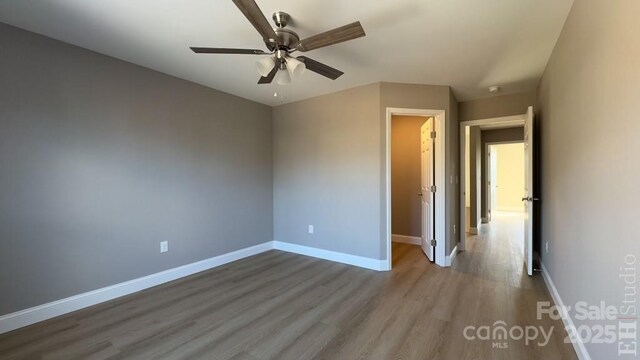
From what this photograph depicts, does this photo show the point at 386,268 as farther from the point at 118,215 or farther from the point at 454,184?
the point at 118,215

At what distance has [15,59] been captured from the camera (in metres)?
2.15

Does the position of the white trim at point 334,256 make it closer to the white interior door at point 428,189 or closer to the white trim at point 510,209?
the white interior door at point 428,189

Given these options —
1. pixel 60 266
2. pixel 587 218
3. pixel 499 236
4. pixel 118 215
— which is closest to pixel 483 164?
pixel 499 236

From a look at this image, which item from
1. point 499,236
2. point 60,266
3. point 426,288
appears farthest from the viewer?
point 499,236

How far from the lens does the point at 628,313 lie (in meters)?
1.17

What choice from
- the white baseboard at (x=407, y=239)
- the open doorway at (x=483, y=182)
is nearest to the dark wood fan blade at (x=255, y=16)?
the open doorway at (x=483, y=182)

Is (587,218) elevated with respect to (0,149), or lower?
lower

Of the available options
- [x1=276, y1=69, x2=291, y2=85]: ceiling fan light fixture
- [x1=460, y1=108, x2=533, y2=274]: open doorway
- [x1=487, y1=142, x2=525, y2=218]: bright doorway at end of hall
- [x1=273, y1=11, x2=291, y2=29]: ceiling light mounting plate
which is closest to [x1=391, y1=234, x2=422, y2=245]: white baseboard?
[x1=460, y1=108, x2=533, y2=274]: open doorway

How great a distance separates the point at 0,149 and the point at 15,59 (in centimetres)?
73

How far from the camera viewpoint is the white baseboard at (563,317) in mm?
1697

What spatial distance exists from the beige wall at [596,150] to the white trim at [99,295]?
366 centimetres

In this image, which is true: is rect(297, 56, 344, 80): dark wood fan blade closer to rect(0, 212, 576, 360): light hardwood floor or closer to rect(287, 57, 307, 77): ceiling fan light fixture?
rect(287, 57, 307, 77): ceiling fan light fixture

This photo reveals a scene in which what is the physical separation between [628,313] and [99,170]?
12.5 ft

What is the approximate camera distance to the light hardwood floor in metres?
1.89
